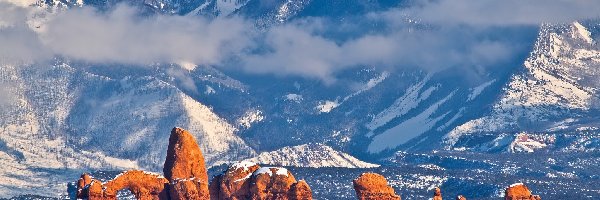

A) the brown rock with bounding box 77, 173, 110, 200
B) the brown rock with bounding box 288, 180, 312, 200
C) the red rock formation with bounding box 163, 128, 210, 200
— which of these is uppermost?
the red rock formation with bounding box 163, 128, 210, 200

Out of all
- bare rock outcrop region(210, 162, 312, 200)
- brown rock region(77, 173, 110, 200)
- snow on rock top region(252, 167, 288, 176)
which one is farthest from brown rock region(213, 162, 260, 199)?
brown rock region(77, 173, 110, 200)

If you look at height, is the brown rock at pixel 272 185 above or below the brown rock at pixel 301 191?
above

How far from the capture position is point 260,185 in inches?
6393

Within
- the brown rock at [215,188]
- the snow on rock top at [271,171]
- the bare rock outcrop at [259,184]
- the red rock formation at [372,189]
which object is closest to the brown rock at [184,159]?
the brown rock at [215,188]

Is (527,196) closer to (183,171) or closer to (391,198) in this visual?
(391,198)

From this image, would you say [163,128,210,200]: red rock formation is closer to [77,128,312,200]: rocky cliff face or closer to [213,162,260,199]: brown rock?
[77,128,312,200]: rocky cliff face

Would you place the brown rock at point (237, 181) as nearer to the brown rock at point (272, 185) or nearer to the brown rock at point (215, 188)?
the brown rock at point (215, 188)

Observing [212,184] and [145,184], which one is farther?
[212,184]

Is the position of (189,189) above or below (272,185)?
above

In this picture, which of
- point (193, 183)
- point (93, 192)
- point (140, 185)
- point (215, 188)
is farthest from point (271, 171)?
point (93, 192)

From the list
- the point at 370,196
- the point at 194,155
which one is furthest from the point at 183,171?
the point at 370,196

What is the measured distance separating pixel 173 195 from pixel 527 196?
23.3m

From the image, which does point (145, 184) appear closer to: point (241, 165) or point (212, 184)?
point (212, 184)

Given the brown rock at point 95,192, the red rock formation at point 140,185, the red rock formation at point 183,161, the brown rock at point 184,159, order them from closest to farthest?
the brown rock at point 95,192, the red rock formation at point 140,185, the red rock formation at point 183,161, the brown rock at point 184,159
